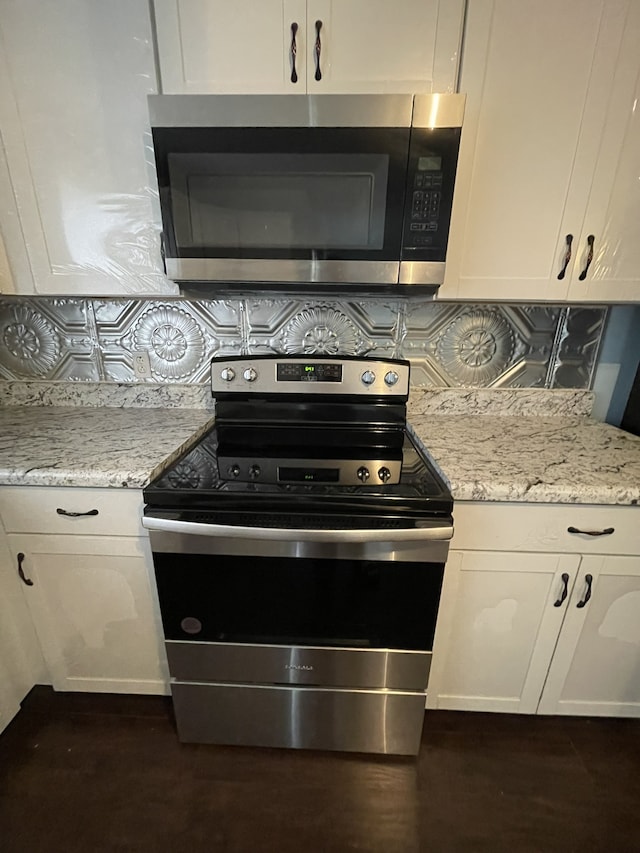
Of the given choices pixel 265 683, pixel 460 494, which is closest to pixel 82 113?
pixel 460 494

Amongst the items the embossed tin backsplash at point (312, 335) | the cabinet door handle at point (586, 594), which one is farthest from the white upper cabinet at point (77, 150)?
the cabinet door handle at point (586, 594)

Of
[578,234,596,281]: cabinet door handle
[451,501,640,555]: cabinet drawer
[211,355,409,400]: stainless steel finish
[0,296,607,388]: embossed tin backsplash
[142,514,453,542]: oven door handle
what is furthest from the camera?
[0,296,607,388]: embossed tin backsplash

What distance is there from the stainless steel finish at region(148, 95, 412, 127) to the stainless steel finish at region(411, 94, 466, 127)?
0.02 meters

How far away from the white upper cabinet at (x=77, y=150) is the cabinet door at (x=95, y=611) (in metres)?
0.82

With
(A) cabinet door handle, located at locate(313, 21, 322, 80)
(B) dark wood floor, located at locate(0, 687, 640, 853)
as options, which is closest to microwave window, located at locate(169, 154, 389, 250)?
(A) cabinet door handle, located at locate(313, 21, 322, 80)

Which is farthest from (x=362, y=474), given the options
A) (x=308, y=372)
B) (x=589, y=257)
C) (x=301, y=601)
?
(x=589, y=257)

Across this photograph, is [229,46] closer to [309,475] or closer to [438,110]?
[438,110]

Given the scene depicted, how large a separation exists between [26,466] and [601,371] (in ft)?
6.70

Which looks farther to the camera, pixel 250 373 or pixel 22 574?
pixel 250 373

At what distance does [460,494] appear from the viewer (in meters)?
1.04

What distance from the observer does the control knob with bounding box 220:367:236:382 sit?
1467mm

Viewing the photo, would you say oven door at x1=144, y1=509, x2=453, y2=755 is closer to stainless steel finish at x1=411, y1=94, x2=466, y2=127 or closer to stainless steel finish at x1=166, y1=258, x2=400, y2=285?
stainless steel finish at x1=166, y1=258, x2=400, y2=285

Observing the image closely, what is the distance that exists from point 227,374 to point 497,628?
1.24 meters

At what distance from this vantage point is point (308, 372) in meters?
1.46
